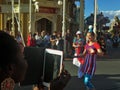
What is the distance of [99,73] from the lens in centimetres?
1741

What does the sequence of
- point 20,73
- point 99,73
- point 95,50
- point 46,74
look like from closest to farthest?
point 20,73 → point 46,74 → point 95,50 → point 99,73

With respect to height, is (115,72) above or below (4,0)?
below

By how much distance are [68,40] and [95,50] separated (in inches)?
728

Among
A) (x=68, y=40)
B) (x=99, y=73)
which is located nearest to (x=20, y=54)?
(x=99, y=73)

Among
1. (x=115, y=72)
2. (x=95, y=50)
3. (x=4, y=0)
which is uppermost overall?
(x=4, y=0)

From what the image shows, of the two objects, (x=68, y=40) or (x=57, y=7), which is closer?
(x=68, y=40)

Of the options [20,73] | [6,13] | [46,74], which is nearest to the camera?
[20,73]

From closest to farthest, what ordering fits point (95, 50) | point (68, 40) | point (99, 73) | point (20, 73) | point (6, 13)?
1. point (20, 73)
2. point (95, 50)
3. point (99, 73)
4. point (68, 40)
5. point (6, 13)

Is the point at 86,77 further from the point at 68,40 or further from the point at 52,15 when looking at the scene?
the point at 52,15

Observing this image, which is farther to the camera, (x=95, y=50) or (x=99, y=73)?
(x=99, y=73)

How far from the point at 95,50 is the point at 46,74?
615 centimetres

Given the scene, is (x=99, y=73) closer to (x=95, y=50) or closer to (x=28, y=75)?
(x=95, y=50)

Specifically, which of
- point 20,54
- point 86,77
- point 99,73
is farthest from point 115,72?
point 20,54

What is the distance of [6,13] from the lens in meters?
47.5
